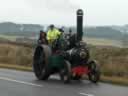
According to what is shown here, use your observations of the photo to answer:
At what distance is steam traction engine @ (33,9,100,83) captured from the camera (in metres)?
17.6

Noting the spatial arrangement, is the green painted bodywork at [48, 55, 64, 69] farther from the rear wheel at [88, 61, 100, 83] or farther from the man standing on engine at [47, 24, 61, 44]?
the rear wheel at [88, 61, 100, 83]

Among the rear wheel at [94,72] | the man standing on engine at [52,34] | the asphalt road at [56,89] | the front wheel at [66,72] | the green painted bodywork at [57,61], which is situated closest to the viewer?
the asphalt road at [56,89]

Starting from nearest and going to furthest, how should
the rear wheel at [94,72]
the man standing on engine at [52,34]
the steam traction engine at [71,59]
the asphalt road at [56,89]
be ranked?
the asphalt road at [56,89], the rear wheel at [94,72], the steam traction engine at [71,59], the man standing on engine at [52,34]

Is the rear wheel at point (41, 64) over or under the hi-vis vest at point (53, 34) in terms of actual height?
under

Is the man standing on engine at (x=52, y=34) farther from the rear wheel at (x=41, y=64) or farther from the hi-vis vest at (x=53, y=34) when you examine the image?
the rear wheel at (x=41, y=64)

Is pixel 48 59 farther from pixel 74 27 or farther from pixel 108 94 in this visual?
pixel 108 94

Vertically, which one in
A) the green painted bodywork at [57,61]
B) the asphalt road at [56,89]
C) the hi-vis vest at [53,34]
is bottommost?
the asphalt road at [56,89]

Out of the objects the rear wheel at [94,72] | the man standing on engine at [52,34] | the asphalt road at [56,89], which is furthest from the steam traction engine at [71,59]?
the asphalt road at [56,89]

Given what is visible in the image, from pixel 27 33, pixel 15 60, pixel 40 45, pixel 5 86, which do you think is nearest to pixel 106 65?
pixel 40 45

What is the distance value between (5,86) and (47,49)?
8.26 ft

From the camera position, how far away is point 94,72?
17.6 meters

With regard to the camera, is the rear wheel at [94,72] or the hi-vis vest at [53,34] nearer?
the rear wheel at [94,72]

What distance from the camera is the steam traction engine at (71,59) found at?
1761 centimetres

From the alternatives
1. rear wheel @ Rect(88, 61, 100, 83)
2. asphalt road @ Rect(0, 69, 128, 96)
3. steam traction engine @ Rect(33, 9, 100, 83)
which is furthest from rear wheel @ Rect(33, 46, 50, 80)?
rear wheel @ Rect(88, 61, 100, 83)
